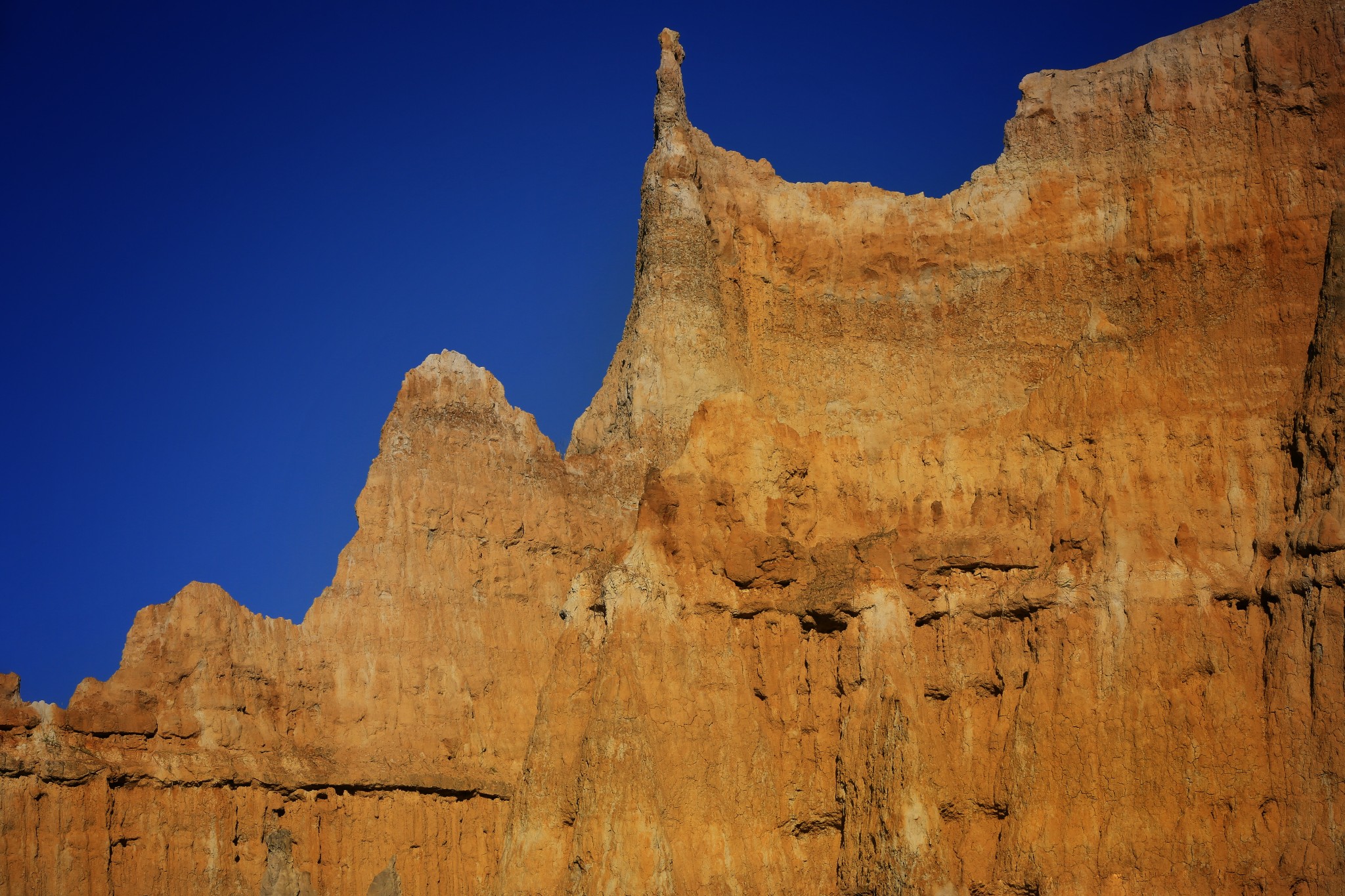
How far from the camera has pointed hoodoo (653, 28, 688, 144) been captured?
46938 millimetres

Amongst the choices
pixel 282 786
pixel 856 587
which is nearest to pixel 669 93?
pixel 856 587

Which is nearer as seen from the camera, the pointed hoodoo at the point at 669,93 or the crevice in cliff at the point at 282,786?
the crevice in cliff at the point at 282,786

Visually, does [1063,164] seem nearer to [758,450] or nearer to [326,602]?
[758,450]

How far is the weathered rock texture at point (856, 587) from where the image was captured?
3628 centimetres

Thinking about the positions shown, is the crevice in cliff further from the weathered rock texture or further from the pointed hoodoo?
the pointed hoodoo

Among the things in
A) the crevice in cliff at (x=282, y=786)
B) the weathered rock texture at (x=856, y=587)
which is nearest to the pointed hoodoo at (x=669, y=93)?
the weathered rock texture at (x=856, y=587)

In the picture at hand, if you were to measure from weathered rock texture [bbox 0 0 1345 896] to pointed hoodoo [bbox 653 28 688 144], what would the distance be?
23 centimetres

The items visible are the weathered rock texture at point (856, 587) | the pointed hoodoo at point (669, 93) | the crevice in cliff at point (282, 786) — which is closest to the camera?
the weathered rock texture at point (856, 587)

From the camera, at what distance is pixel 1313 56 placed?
1646 inches

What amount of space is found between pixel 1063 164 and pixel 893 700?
14466 mm

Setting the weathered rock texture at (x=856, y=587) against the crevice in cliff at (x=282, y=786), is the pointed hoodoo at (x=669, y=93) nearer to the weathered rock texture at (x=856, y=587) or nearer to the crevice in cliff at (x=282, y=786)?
the weathered rock texture at (x=856, y=587)

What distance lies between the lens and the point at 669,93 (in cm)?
4734

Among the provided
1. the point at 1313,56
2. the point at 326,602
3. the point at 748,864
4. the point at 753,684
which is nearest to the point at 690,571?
the point at 753,684

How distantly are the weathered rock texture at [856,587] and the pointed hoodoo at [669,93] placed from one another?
8.9 inches
